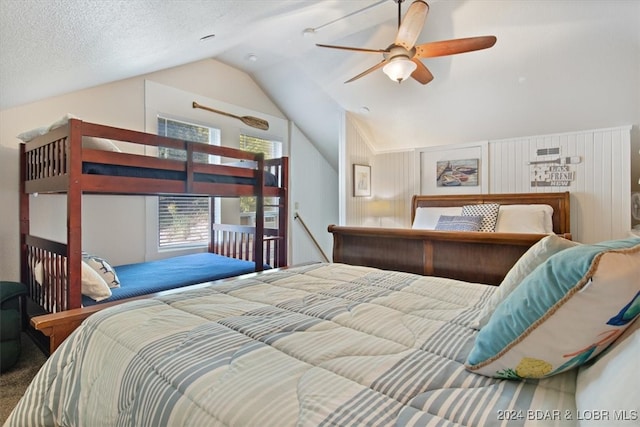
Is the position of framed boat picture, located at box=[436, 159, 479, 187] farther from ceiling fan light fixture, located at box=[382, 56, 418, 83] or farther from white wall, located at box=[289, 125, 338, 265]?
ceiling fan light fixture, located at box=[382, 56, 418, 83]

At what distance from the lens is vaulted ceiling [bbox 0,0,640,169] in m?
1.63

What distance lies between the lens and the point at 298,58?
12.7ft

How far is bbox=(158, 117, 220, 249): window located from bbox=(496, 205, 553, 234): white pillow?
10.7ft

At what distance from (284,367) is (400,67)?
2.25 metres

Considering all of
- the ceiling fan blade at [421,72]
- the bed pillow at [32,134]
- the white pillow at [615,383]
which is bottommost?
the white pillow at [615,383]

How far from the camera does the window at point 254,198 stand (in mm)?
4371

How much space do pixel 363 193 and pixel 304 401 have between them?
419 centimetres

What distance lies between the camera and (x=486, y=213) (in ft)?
11.3

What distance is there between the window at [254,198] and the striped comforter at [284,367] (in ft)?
9.51

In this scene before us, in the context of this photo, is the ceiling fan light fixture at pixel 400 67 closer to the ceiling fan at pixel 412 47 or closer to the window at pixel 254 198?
the ceiling fan at pixel 412 47

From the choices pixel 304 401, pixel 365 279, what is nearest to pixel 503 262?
pixel 365 279

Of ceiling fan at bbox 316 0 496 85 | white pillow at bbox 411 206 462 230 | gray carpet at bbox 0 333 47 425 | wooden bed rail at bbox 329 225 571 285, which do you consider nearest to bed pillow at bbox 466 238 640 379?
wooden bed rail at bbox 329 225 571 285

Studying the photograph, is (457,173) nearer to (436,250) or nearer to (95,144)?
(436,250)

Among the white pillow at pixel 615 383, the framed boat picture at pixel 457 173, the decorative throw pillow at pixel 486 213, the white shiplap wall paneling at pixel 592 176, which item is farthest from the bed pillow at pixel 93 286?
the white shiplap wall paneling at pixel 592 176
